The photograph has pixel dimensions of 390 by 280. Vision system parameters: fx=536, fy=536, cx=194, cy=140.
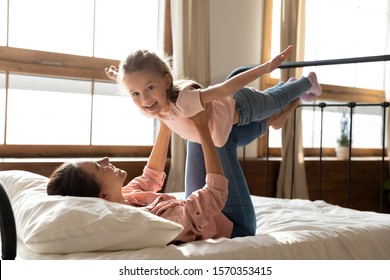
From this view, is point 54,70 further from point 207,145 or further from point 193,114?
point 207,145

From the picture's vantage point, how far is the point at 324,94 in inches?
178

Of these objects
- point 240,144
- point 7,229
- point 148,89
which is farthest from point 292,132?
point 7,229

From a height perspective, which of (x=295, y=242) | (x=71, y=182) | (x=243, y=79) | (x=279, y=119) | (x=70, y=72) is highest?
(x=70, y=72)

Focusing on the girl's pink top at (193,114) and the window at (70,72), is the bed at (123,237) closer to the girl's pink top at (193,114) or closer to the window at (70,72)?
the girl's pink top at (193,114)

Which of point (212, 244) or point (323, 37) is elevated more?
point (323, 37)

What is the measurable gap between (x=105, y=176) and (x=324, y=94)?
334cm

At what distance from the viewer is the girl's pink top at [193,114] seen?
1718mm

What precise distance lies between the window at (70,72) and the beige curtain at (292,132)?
1.04 metres

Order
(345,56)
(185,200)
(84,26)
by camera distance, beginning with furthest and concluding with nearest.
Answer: (345,56) < (84,26) < (185,200)

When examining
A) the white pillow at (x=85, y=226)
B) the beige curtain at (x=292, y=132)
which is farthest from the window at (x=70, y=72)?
the white pillow at (x=85, y=226)

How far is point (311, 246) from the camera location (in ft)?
5.06
